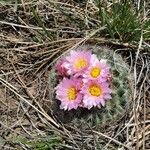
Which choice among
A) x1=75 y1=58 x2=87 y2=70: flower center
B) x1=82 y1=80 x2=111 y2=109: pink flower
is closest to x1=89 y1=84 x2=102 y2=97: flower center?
x1=82 y1=80 x2=111 y2=109: pink flower

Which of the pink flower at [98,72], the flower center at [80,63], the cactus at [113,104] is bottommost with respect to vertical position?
the cactus at [113,104]

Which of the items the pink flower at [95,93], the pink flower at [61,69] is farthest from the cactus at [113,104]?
the pink flower at [61,69]

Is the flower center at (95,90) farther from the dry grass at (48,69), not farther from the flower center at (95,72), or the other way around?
the dry grass at (48,69)

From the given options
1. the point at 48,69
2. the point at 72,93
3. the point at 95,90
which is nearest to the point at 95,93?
A: the point at 95,90

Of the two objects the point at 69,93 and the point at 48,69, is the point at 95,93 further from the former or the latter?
the point at 48,69

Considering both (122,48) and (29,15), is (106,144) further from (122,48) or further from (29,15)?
(29,15)

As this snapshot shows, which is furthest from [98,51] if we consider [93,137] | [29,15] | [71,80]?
[29,15]
